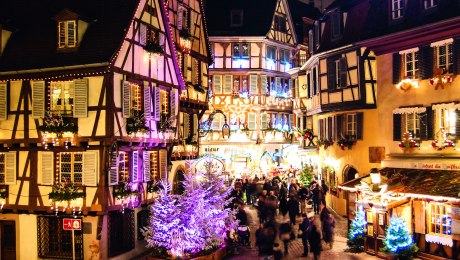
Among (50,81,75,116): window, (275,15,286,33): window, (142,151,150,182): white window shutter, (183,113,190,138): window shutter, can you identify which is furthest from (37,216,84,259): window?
(275,15,286,33): window

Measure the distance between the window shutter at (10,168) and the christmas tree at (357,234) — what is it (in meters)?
15.6

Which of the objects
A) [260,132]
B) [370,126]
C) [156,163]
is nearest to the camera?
[156,163]

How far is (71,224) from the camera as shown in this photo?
21750 mm

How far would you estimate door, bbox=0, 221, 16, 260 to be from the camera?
76.4ft

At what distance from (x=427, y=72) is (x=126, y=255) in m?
16.2

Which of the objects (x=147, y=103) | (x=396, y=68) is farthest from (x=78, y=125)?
(x=396, y=68)

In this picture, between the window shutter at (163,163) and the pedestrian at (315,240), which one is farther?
the window shutter at (163,163)

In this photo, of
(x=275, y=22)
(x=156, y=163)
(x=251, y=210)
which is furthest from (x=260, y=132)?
(x=156, y=163)

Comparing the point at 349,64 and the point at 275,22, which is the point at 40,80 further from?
the point at 275,22

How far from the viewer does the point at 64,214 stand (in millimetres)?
21844

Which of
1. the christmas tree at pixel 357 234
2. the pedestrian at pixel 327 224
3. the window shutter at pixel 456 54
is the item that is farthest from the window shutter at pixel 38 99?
the window shutter at pixel 456 54

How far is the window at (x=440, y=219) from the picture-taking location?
19484 millimetres

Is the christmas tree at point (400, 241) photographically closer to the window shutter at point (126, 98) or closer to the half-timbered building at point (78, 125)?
the half-timbered building at point (78, 125)

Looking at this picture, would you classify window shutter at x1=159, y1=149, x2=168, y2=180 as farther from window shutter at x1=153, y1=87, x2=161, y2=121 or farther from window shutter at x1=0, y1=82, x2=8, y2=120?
window shutter at x1=0, y1=82, x2=8, y2=120
